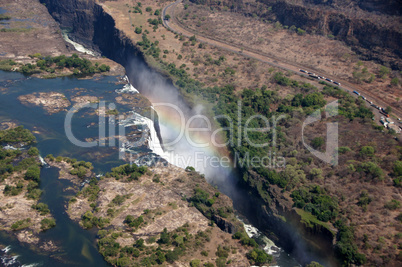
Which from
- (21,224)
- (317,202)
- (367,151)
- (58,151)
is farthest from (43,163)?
(367,151)

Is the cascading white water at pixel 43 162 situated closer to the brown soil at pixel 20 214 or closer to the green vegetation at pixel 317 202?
the brown soil at pixel 20 214

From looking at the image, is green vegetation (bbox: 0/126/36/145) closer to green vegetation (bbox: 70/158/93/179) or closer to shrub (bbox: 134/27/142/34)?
green vegetation (bbox: 70/158/93/179)

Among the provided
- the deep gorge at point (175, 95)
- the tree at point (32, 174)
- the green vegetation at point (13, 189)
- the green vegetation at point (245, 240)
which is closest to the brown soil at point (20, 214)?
the green vegetation at point (13, 189)

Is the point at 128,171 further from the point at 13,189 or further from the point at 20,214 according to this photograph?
the point at 13,189

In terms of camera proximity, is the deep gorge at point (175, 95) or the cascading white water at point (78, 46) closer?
the deep gorge at point (175, 95)

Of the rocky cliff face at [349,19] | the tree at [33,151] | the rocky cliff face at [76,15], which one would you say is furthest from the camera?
the rocky cliff face at [76,15]
